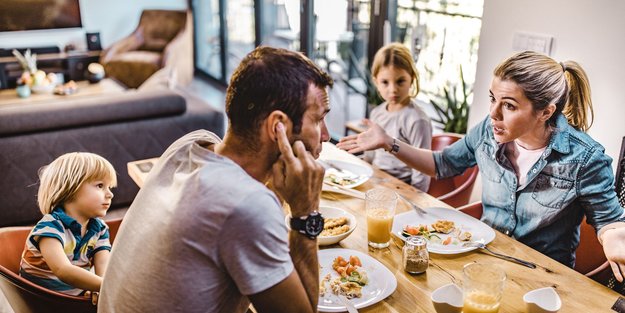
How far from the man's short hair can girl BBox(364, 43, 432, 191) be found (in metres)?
1.47

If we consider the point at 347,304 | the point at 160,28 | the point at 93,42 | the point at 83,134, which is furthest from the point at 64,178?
the point at 93,42

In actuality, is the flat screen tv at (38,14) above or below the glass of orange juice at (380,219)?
above

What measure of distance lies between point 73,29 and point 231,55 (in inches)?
87.8

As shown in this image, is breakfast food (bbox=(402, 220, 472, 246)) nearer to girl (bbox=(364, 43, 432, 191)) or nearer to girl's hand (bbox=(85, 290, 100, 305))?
girl (bbox=(364, 43, 432, 191))

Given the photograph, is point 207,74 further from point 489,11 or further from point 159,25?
point 489,11

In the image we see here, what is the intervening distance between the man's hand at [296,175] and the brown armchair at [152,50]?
5.21m

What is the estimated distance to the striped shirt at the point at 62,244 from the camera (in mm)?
1565

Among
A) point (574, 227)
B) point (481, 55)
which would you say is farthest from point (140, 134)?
point (574, 227)

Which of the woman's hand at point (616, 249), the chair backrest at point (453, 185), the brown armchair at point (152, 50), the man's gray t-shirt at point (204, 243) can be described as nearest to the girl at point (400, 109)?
the chair backrest at point (453, 185)

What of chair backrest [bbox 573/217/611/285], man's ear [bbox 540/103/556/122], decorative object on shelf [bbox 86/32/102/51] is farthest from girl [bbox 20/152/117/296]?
decorative object on shelf [bbox 86/32/102/51]

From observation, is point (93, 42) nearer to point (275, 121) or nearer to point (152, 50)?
point (152, 50)

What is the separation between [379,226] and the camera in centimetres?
157

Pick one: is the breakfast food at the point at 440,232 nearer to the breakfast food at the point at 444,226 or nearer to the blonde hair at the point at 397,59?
the breakfast food at the point at 444,226

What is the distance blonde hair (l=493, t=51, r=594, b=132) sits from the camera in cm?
164
